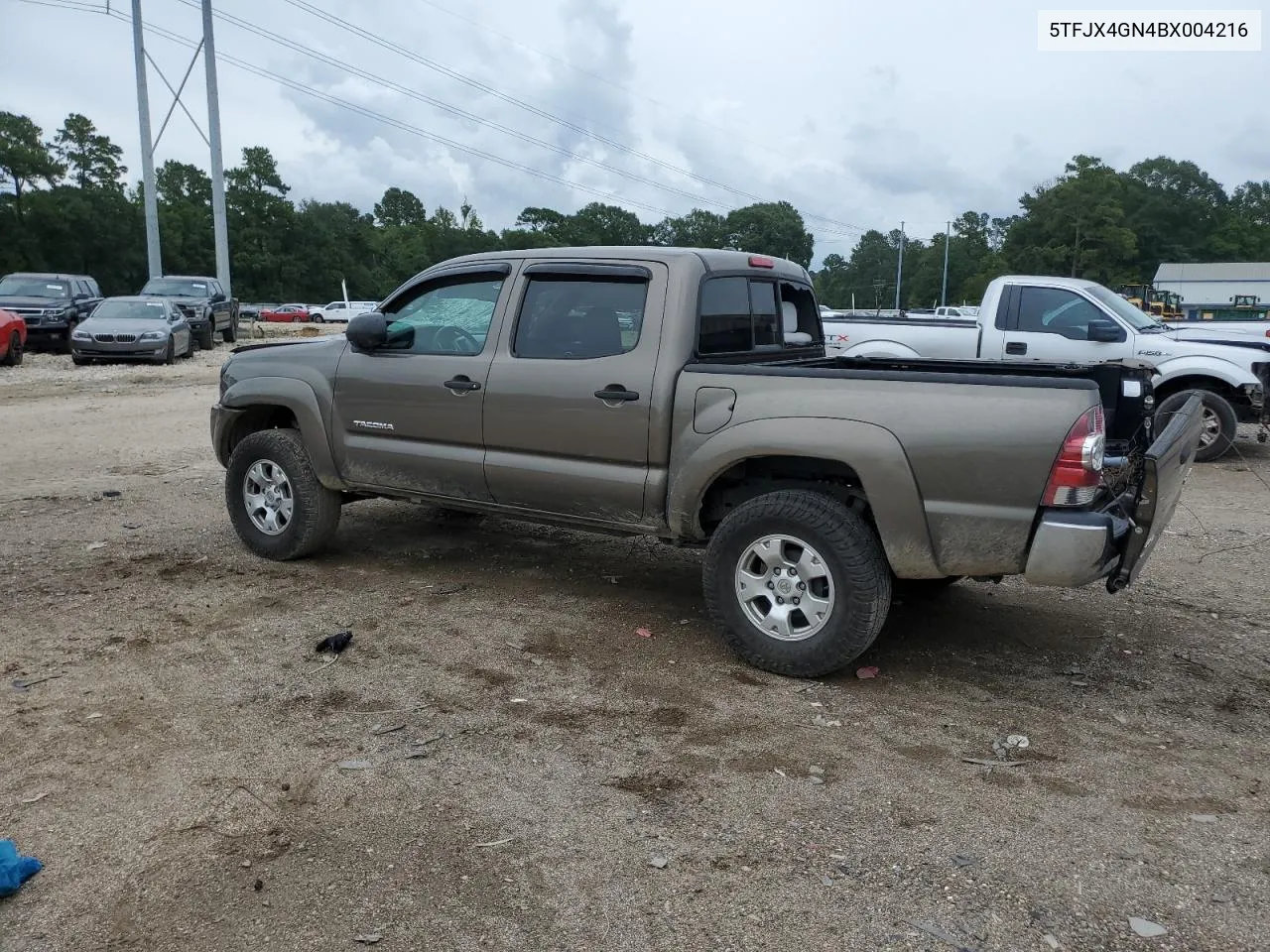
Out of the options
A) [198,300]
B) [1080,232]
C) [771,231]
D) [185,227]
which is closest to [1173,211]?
[1080,232]

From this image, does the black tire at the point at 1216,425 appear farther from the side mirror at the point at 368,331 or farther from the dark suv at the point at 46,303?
the dark suv at the point at 46,303

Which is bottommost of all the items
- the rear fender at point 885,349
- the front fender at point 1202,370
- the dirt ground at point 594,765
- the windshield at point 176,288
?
the dirt ground at point 594,765

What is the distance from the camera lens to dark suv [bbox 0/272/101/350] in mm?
20547

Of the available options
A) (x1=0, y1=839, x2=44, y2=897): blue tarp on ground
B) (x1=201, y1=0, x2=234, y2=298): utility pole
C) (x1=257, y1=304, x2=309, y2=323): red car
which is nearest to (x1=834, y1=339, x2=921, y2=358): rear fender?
(x1=0, y1=839, x2=44, y2=897): blue tarp on ground

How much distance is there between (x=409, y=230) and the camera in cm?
10119

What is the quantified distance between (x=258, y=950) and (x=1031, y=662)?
361 cm

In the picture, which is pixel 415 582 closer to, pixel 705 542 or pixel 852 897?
pixel 705 542

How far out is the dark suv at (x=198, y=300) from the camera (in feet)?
76.0

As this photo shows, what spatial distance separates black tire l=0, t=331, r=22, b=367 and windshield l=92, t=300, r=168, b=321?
55.6 inches

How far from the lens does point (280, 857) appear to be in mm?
3029

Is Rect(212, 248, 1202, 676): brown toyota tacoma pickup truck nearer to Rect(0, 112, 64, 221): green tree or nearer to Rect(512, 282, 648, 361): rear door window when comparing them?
Rect(512, 282, 648, 361): rear door window

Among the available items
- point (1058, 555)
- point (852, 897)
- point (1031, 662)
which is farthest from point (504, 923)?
point (1031, 662)

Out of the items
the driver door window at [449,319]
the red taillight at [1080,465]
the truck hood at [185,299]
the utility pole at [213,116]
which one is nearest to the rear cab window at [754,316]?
the driver door window at [449,319]

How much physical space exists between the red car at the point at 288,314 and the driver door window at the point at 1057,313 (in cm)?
5112
